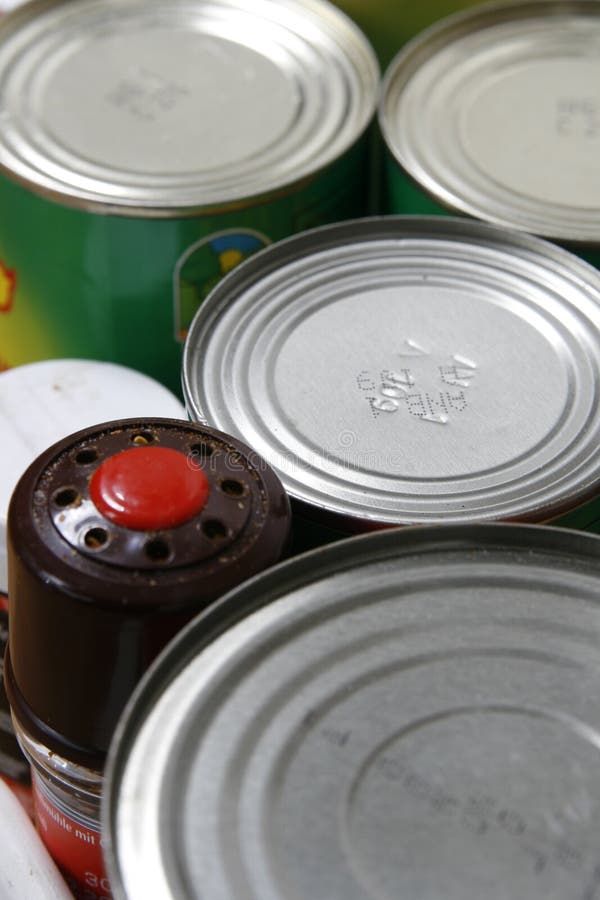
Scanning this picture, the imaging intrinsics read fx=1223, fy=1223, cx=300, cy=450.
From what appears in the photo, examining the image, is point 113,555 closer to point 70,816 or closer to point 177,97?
point 70,816

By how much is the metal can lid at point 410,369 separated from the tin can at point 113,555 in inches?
4.2

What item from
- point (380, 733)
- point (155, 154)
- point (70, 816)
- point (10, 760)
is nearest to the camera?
point (380, 733)

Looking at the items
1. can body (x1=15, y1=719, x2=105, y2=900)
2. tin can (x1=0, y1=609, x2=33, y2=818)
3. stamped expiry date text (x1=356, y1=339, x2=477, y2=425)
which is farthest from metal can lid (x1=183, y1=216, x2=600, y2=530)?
tin can (x1=0, y1=609, x2=33, y2=818)

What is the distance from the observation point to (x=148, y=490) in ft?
3.05

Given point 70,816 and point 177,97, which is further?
point 177,97

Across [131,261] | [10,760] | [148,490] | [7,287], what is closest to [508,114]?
[131,261]

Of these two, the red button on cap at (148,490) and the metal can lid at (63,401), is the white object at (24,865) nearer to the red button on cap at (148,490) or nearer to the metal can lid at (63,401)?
the metal can lid at (63,401)

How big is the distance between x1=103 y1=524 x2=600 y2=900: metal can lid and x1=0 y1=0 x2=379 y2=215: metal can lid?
0.59 m

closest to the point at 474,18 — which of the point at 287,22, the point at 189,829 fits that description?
the point at 287,22

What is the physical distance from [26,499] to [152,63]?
2.93ft

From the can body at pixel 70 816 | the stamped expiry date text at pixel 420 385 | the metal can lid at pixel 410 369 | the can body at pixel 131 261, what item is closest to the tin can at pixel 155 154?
the can body at pixel 131 261

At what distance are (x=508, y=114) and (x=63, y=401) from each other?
27.0 inches

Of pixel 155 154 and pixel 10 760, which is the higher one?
pixel 155 154

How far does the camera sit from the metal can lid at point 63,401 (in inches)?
53.0
